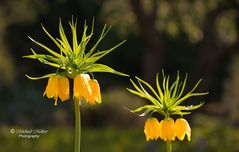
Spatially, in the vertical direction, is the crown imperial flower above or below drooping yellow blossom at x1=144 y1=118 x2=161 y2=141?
above

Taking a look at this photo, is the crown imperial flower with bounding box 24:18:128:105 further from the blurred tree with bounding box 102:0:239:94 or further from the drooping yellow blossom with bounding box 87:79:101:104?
the blurred tree with bounding box 102:0:239:94

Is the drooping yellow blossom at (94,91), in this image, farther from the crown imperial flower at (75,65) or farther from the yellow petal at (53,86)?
the yellow petal at (53,86)

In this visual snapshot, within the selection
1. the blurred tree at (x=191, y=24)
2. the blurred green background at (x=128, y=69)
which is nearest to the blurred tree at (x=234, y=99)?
the blurred green background at (x=128, y=69)

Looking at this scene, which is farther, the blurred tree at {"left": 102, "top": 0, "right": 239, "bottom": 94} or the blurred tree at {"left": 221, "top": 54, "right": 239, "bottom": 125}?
the blurred tree at {"left": 221, "top": 54, "right": 239, "bottom": 125}

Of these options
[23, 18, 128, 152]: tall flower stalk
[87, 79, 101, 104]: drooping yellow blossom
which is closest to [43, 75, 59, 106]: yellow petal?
[23, 18, 128, 152]: tall flower stalk

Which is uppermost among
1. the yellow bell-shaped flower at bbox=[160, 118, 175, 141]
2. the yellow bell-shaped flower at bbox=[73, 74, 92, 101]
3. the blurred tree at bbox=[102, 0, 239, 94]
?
the blurred tree at bbox=[102, 0, 239, 94]

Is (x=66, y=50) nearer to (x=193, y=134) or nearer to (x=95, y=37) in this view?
(x=193, y=134)

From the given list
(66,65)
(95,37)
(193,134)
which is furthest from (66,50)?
(95,37)

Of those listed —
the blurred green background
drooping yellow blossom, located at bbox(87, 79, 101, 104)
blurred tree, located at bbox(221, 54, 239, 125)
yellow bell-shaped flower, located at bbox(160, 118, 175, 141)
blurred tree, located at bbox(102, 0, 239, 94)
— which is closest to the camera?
yellow bell-shaped flower, located at bbox(160, 118, 175, 141)
